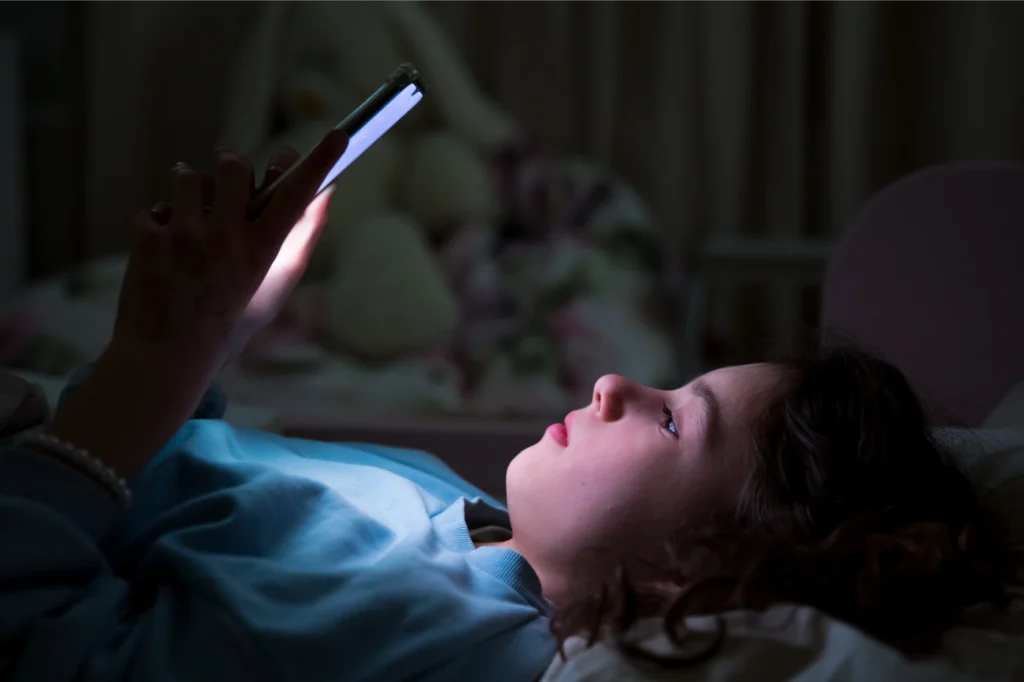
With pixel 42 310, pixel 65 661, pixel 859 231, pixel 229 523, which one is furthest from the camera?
pixel 42 310

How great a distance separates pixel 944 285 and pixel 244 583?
0.78 metres

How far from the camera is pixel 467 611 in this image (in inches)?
24.6

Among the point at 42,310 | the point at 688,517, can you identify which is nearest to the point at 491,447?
the point at 688,517

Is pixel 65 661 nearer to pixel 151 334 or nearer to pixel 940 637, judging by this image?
pixel 151 334

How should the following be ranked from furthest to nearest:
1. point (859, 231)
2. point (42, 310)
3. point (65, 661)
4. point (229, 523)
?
1. point (42, 310)
2. point (859, 231)
3. point (229, 523)
4. point (65, 661)

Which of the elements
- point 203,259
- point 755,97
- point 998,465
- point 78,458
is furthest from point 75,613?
point 755,97

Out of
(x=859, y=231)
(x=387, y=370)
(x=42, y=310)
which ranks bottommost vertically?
(x=387, y=370)

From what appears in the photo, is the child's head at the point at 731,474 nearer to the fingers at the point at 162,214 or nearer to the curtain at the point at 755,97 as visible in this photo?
the fingers at the point at 162,214

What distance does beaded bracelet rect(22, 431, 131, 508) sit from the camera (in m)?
0.56

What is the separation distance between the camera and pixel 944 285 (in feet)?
3.36

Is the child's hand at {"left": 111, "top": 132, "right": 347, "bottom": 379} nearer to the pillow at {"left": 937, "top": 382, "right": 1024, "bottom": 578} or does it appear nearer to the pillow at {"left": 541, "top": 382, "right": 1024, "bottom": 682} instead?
the pillow at {"left": 541, "top": 382, "right": 1024, "bottom": 682}

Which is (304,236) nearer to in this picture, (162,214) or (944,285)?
(162,214)

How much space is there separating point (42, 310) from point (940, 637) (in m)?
1.50

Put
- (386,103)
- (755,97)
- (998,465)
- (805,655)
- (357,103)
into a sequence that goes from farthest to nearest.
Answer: (755,97), (357,103), (998,465), (386,103), (805,655)
